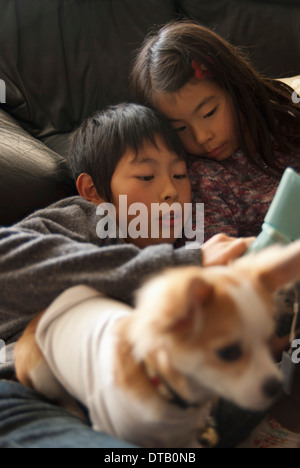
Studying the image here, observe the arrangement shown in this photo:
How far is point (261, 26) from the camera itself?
1.66 metres

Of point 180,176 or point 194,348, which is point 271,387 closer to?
point 194,348

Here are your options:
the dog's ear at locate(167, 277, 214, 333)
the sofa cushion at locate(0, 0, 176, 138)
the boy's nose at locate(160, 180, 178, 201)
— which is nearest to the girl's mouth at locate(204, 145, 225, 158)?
A: the boy's nose at locate(160, 180, 178, 201)

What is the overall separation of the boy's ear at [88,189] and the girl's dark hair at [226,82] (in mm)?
262

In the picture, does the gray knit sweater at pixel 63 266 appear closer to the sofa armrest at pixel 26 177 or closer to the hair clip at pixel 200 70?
the sofa armrest at pixel 26 177

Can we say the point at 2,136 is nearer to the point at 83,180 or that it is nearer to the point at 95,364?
the point at 83,180

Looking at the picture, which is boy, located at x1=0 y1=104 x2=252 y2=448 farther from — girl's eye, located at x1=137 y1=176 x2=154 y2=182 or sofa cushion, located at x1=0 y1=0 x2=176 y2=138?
sofa cushion, located at x1=0 y1=0 x2=176 y2=138

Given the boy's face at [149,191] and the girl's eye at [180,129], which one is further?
the girl's eye at [180,129]

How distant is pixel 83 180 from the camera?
1.07 metres

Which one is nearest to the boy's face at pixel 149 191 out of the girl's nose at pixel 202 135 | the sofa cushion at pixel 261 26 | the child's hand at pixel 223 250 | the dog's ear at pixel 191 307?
the girl's nose at pixel 202 135

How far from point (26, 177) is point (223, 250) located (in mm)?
A: 566

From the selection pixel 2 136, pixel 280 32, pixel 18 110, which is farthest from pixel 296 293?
pixel 280 32

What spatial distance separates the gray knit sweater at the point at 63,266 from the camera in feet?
2.13

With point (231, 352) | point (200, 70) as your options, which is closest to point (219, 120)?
point (200, 70)

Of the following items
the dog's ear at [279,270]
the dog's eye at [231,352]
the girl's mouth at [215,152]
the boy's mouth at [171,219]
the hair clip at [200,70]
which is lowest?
the boy's mouth at [171,219]
